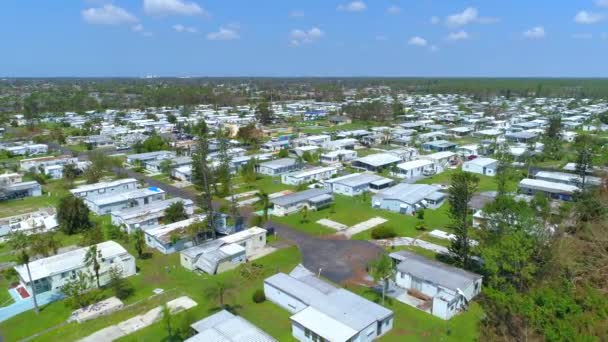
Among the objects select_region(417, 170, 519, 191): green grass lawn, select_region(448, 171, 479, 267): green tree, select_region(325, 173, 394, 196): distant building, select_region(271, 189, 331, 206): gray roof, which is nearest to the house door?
select_region(448, 171, 479, 267): green tree

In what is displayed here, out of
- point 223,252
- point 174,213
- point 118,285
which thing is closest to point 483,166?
point 223,252

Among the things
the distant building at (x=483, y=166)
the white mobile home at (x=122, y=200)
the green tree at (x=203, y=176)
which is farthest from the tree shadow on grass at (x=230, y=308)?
the distant building at (x=483, y=166)

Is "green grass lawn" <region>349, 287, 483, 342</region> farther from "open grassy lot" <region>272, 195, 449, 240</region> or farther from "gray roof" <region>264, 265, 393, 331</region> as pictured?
"open grassy lot" <region>272, 195, 449, 240</region>

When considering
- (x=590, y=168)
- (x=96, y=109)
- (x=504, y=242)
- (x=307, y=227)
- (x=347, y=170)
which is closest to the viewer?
(x=504, y=242)

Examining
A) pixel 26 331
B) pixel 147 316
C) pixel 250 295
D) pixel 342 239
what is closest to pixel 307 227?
pixel 342 239

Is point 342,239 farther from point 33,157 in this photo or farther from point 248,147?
point 33,157

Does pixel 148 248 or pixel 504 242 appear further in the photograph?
pixel 148 248
